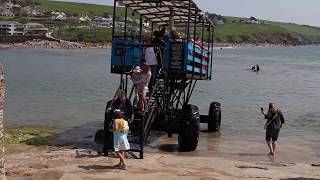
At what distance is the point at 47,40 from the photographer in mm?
160875

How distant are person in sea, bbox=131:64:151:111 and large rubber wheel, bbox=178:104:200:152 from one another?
4.69 feet

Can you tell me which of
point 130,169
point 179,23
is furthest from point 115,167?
point 179,23

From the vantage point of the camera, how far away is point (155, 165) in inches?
512

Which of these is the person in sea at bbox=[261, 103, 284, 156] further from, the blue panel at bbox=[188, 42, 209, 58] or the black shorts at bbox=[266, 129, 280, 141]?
the blue panel at bbox=[188, 42, 209, 58]

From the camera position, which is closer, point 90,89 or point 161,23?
point 161,23

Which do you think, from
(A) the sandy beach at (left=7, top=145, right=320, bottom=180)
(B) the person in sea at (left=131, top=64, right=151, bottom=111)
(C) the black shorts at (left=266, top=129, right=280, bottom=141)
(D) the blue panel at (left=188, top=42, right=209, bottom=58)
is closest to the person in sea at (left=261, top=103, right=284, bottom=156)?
(C) the black shorts at (left=266, top=129, right=280, bottom=141)

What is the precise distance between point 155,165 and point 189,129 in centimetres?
296

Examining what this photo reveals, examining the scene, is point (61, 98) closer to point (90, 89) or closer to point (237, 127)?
point (90, 89)

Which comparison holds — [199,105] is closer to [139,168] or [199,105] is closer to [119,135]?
[119,135]

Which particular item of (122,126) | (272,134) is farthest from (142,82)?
(272,134)

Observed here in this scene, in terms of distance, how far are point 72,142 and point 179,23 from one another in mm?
6246

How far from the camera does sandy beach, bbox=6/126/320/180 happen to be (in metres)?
11.7

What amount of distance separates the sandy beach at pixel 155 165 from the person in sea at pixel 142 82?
1.58 meters

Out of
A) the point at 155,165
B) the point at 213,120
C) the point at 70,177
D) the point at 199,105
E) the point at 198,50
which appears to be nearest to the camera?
the point at 70,177
